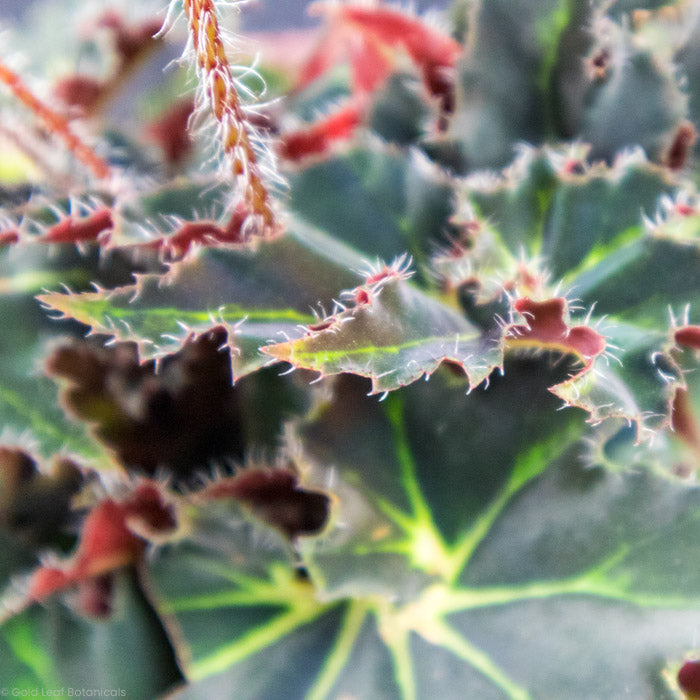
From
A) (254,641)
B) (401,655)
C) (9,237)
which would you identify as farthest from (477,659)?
(9,237)

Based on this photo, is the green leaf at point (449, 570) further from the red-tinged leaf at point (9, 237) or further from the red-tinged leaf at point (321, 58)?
the red-tinged leaf at point (321, 58)

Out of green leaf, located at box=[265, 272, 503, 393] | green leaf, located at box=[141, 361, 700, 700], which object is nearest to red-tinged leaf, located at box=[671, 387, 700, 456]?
green leaf, located at box=[141, 361, 700, 700]

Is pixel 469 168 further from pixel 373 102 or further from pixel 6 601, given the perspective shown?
pixel 6 601

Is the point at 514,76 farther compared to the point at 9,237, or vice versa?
the point at 514,76

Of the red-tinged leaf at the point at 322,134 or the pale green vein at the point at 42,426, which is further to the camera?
the red-tinged leaf at the point at 322,134

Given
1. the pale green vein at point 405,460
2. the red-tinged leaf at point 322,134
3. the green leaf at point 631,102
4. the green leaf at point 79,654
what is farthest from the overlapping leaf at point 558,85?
the green leaf at point 79,654

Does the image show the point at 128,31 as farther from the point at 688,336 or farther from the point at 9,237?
the point at 688,336
